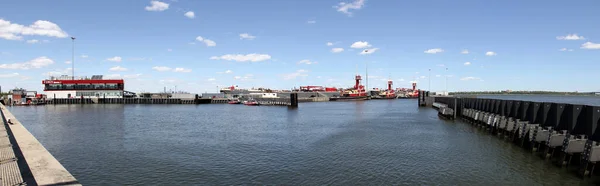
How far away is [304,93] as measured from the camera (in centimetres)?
19500

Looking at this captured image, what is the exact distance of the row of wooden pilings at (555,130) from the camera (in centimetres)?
2041

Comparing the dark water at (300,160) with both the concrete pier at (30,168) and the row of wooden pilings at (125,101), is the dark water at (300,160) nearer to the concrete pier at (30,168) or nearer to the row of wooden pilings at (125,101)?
the concrete pier at (30,168)

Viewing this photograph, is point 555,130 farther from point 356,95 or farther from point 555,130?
point 356,95

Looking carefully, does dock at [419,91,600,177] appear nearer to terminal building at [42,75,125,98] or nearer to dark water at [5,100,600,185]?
dark water at [5,100,600,185]

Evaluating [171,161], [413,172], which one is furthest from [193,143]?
[413,172]

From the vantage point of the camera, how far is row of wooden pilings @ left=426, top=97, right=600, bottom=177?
803 inches

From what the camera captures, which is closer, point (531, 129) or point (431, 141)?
point (531, 129)

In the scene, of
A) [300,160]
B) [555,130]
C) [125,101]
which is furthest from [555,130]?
[125,101]

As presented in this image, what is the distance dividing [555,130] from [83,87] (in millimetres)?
141256

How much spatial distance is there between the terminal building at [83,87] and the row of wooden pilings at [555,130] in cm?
12790

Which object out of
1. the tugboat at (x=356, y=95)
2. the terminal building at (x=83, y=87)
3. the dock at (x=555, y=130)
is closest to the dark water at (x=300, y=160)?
the dock at (x=555, y=130)

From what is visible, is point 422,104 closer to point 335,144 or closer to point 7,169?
point 335,144

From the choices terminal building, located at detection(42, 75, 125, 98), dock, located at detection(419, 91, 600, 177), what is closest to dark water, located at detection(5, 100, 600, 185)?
dock, located at detection(419, 91, 600, 177)

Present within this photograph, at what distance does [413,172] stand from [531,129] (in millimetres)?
12010
